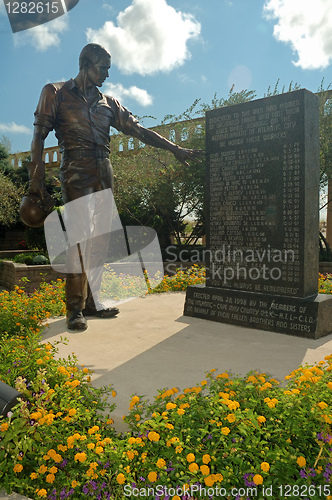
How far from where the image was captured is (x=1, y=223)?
24.6 meters

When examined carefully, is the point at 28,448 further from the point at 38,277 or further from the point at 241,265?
the point at 38,277

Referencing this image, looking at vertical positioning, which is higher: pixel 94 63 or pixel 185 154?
pixel 94 63

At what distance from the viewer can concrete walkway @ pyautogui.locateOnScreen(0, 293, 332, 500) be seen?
3.09m

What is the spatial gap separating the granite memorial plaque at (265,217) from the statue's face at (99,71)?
1529 mm

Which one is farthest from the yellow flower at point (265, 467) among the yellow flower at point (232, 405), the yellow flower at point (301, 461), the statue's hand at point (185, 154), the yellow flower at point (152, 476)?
the statue's hand at point (185, 154)

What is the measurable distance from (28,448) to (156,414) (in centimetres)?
73

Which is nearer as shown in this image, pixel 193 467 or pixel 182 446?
pixel 193 467

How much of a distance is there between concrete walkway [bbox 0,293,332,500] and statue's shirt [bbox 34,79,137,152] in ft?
7.13

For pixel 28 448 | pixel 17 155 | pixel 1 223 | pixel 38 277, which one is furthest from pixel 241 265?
pixel 17 155

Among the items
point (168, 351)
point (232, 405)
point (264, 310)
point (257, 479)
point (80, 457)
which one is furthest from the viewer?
point (264, 310)

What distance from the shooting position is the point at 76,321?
4.48 metres

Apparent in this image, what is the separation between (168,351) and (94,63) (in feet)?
10.9
